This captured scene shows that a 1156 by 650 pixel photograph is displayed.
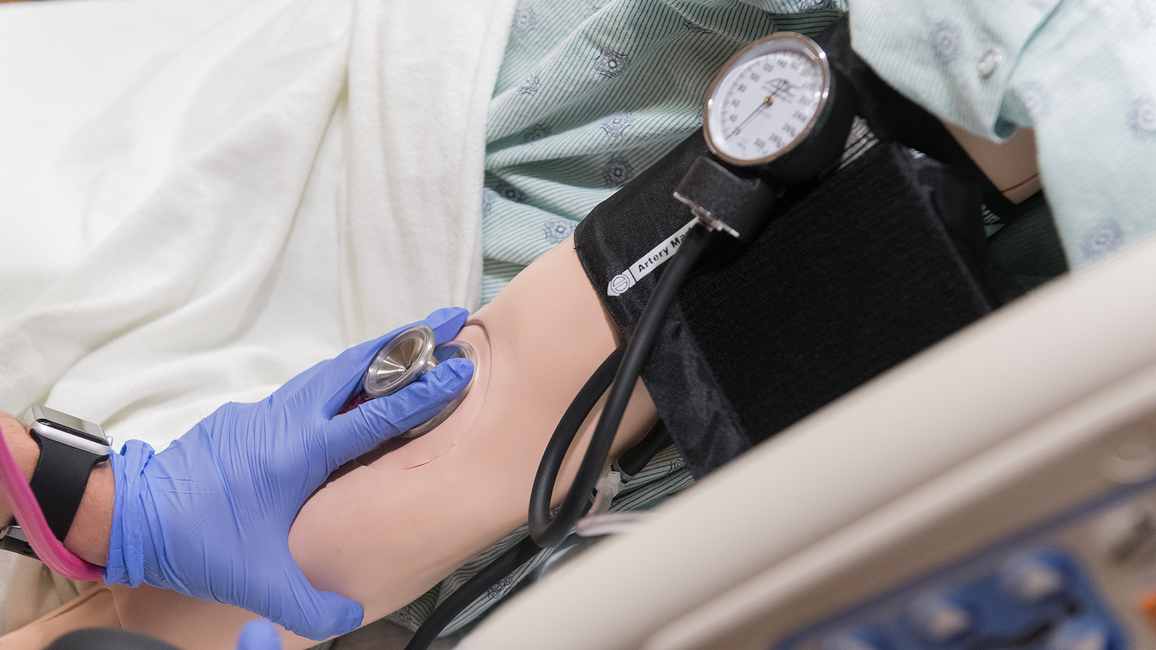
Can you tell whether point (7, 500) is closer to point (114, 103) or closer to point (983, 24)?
A: point (114, 103)

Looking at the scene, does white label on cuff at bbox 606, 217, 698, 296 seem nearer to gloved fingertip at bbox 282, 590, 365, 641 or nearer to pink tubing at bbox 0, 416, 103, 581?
gloved fingertip at bbox 282, 590, 365, 641

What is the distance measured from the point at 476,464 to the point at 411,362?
0.43 ft

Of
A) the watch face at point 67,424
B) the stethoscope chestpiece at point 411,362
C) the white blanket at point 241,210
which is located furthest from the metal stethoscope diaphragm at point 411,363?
the watch face at point 67,424

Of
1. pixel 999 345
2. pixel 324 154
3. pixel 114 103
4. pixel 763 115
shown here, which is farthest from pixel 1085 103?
pixel 114 103

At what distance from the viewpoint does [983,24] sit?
0.51m

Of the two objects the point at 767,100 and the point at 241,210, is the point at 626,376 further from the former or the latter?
the point at 241,210

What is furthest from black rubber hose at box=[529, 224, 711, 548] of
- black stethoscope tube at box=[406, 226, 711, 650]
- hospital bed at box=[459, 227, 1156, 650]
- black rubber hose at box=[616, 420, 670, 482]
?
hospital bed at box=[459, 227, 1156, 650]

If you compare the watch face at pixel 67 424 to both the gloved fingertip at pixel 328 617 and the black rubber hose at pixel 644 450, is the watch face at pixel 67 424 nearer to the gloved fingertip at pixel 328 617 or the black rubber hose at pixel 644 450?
the gloved fingertip at pixel 328 617

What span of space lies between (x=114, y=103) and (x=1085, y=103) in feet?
3.87

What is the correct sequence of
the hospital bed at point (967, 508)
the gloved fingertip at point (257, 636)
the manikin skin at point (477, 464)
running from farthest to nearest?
the manikin skin at point (477, 464) < the gloved fingertip at point (257, 636) < the hospital bed at point (967, 508)

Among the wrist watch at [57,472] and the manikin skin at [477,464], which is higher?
the wrist watch at [57,472]

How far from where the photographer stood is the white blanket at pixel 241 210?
84 cm

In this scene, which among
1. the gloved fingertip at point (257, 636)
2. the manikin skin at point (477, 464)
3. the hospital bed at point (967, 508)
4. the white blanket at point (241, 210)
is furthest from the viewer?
the white blanket at point (241, 210)

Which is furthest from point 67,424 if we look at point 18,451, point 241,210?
point 241,210
